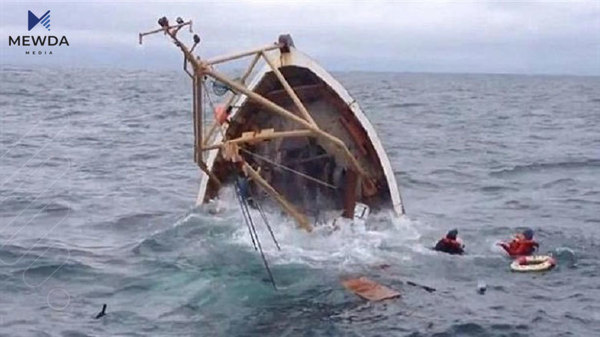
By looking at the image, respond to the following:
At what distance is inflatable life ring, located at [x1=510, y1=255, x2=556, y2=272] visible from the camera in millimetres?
15156

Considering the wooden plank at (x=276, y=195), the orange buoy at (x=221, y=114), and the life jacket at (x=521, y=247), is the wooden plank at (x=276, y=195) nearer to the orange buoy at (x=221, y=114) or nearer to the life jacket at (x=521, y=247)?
the orange buoy at (x=221, y=114)

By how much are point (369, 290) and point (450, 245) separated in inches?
116

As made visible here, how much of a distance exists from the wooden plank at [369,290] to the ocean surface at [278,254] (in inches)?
9.1

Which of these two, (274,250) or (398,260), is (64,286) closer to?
(274,250)

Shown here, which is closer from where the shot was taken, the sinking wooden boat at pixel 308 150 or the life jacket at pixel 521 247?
the life jacket at pixel 521 247

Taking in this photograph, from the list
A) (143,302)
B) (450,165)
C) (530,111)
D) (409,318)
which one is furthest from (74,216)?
(530,111)

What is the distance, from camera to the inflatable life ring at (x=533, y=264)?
15156 mm

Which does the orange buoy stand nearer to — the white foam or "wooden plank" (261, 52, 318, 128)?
"wooden plank" (261, 52, 318, 128)

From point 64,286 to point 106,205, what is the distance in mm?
6884

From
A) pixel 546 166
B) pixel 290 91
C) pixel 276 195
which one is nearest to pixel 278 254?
pixel 276 195

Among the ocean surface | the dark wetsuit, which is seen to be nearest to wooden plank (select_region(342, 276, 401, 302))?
the ocean surface

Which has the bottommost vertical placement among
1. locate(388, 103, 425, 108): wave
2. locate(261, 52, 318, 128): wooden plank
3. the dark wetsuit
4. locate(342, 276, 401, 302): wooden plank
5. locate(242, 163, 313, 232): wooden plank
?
locate(388, 103, 425, 108): wave

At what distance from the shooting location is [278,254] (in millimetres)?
16047

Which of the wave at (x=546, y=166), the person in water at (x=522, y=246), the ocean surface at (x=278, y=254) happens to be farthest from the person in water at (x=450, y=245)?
the wave at (x=546, y=166)
